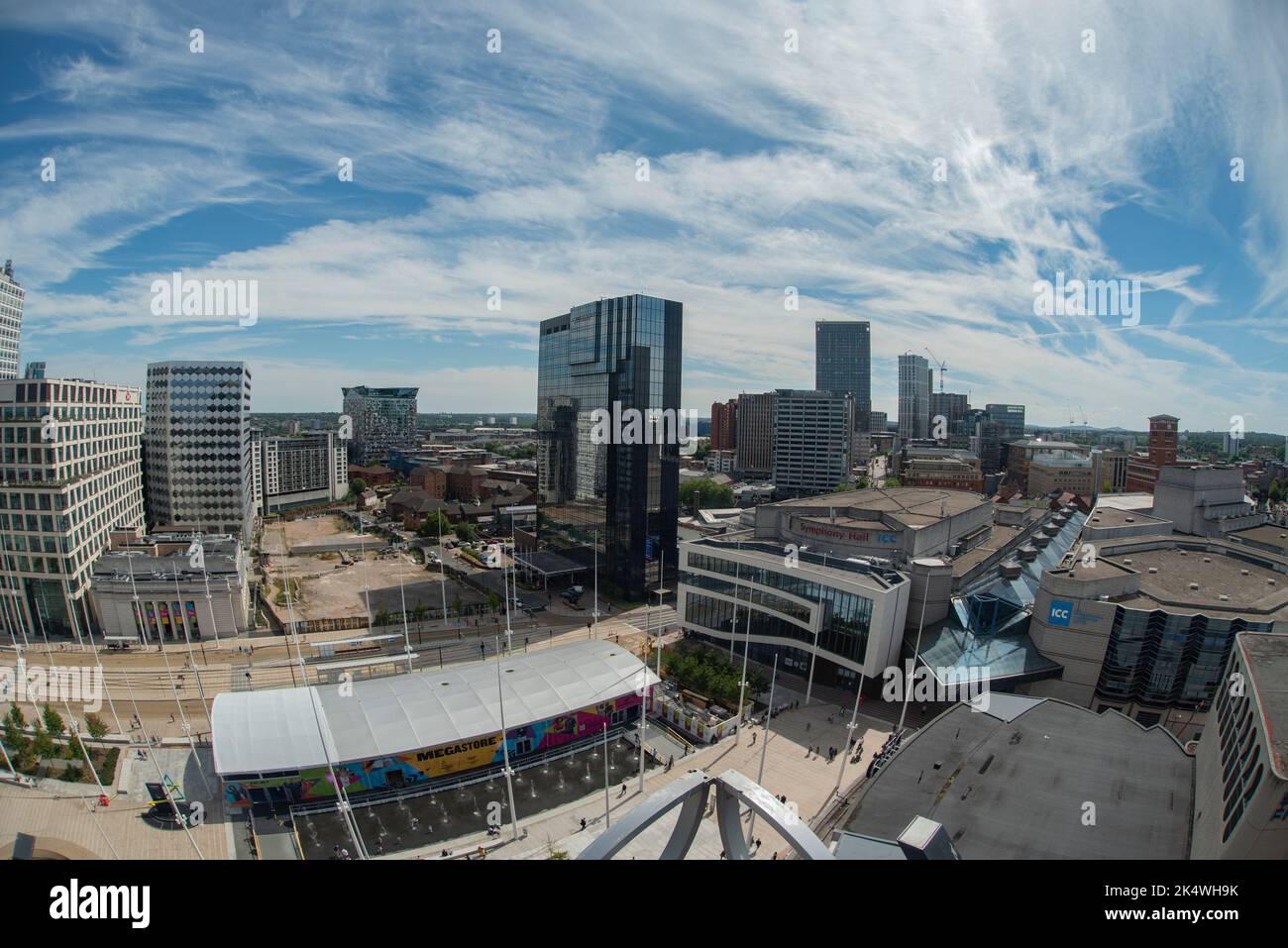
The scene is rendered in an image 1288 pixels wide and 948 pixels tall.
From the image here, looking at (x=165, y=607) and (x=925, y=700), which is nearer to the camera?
(x=925, y=700)

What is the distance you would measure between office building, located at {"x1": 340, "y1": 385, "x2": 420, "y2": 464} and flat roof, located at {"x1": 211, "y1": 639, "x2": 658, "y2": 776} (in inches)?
4272

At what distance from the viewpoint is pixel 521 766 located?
21.9 m

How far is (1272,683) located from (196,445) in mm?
59554

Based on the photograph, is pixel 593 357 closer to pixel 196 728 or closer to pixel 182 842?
pixel 196 728

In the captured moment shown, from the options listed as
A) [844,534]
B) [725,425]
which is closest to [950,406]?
[725,425]

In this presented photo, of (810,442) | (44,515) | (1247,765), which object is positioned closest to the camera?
(1247,765)

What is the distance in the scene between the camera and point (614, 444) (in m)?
38.9

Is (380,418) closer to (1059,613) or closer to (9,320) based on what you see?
(9,320)

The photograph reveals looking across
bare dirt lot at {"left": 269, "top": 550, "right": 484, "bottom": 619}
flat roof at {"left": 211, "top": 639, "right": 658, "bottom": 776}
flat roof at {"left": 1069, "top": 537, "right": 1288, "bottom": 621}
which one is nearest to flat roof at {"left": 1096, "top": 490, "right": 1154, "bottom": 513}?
flat roof at {"left": 1069, "top": 537, "right": 1288, "bottom": 621}

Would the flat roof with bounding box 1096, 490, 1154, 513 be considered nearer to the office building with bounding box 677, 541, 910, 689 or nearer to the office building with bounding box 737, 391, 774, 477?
the office building with bounding box 677, 541, 910, 689

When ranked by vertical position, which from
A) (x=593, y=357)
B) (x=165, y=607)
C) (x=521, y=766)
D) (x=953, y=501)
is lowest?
(x=521, y=766)

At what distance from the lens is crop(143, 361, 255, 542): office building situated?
161 feet
